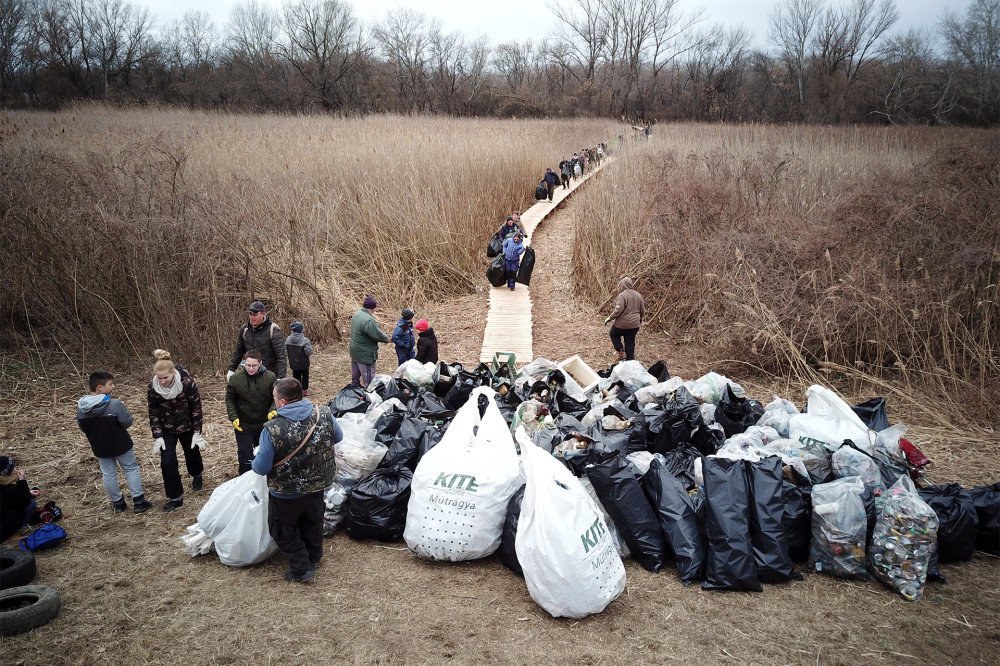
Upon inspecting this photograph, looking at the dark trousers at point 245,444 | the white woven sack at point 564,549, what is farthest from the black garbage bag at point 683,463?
the dark trousers at point 245,444

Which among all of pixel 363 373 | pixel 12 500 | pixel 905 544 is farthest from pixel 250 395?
pixel 905 544

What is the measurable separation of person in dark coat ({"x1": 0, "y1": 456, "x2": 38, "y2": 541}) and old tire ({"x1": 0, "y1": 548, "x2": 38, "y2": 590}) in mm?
406

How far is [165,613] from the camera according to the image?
3.29m

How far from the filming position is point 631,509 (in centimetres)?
380


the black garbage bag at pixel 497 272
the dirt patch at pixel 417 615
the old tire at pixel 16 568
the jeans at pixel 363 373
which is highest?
the black garbage bag at pixel 497 272

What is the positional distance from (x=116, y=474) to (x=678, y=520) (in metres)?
3.93

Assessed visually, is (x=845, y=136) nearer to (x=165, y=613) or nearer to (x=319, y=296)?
(x=319, y=296)

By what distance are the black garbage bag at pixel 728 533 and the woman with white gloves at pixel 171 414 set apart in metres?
3.62

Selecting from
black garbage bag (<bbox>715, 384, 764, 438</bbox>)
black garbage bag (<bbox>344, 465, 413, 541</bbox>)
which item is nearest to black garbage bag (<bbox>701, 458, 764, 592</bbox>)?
black garbage bag (<bbox>715, 384, 764, 438</bbox>)

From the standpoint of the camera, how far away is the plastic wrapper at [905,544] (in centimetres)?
354

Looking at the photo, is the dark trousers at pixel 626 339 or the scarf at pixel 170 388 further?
the dark trousers at pixel 626 339

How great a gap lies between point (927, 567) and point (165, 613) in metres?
4.41

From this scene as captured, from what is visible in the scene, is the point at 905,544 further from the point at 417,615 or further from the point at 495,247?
the point at 495,247

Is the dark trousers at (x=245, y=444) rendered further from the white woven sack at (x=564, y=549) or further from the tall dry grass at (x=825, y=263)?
the tall dry grass at (x=825, y=263)
